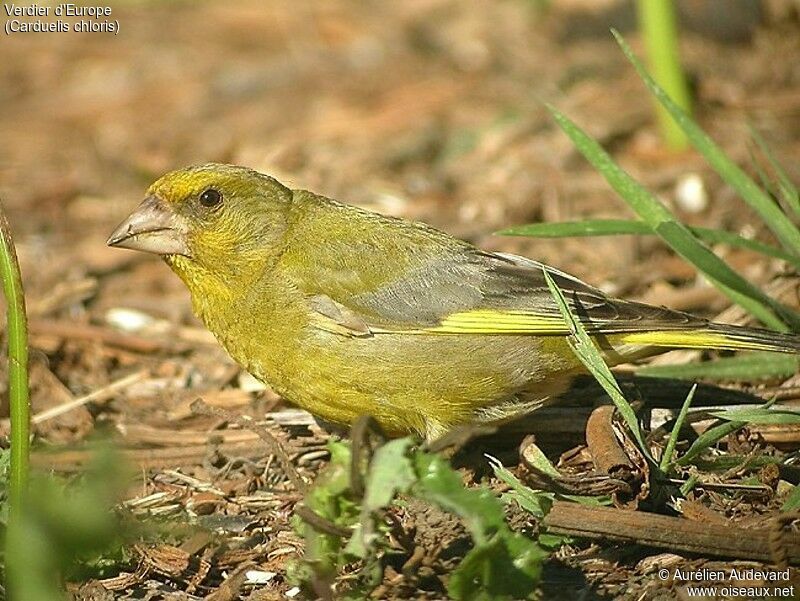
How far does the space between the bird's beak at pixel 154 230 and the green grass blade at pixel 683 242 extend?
1.67 meters

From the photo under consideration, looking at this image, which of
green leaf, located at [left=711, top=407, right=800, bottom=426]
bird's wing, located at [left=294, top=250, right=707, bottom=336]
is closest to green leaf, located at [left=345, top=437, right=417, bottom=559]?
bird's wing, located at [left=294, top=250, right=707, bottom=336]

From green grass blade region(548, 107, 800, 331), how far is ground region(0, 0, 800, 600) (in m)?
0.34

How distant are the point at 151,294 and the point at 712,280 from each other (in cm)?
335

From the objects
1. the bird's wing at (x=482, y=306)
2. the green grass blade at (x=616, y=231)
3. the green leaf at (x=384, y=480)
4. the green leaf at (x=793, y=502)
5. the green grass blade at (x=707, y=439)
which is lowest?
the green leaf at (x=793, y=502)

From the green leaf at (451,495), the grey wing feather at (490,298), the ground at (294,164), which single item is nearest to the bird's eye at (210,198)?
the grey wing feather at (490,298)

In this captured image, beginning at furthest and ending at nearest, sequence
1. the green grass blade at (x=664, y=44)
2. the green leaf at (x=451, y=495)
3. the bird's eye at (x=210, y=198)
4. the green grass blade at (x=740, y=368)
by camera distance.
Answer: the green grass blade at (x=664, y=44)
the bird's eye at (x=210, y=198)
the green grass blade at (x=740, y=368)
the green leaf at (x=451, y=495)

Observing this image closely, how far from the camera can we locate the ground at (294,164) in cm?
432

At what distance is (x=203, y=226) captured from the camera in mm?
4660

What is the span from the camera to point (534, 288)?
449cm

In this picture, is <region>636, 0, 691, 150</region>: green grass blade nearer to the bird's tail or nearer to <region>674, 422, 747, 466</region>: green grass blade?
the bird's tail

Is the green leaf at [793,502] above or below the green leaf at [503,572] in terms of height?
below

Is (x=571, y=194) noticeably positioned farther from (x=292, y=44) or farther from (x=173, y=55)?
(x=173, y=55)

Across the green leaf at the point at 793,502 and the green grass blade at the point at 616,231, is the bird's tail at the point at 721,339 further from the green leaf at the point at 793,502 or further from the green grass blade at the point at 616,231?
the green leaf at the point at 793,502

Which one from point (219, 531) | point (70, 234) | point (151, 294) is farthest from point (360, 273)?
point (70, 234)
